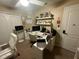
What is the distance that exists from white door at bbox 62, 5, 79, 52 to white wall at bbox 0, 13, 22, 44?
112 inches

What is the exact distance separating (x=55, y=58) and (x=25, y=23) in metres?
3.17

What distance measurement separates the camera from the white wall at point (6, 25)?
11.5ft

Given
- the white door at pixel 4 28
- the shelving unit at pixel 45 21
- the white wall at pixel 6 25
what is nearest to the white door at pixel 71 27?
the shelving unit at pixel 45 21

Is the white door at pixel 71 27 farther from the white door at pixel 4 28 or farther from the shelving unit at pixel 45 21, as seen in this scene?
the white door at pixel 4 28

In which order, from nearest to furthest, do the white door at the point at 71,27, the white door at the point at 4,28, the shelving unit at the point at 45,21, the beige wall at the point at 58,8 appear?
the white door at the point at 71,27 < the beige wall at the point at 58,8 < the white door at the point at 4,28 < the shelving unit at the point at 45,21

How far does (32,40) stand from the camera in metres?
4.29

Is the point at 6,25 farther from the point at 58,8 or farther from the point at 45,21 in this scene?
the point at 58,8

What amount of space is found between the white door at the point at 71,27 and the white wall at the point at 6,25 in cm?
285

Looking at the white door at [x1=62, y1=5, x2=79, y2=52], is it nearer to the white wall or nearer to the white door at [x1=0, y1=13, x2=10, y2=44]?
the white wall

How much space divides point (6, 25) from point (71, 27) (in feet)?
11.0

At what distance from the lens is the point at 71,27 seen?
10.4ft

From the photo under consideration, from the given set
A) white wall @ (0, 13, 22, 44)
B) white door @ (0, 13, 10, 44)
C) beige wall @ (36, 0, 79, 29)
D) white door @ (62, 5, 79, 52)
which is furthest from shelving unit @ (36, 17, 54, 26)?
white door @ (0, 13, 10, 44)

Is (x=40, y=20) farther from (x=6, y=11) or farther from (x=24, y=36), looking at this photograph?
(x=6, y=11)

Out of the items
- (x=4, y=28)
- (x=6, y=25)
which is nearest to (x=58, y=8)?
(x=6, y=25)
